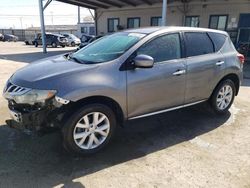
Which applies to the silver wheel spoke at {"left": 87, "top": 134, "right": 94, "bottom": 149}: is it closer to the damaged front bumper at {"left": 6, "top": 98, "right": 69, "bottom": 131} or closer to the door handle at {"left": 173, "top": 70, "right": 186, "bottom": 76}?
the damaged front bumper at {"left": 6, "top": 98, "right": 69, "bottom": 131}

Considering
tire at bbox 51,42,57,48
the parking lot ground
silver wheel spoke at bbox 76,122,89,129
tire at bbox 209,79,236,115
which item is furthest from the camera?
tire at bbox 51,42,57,48

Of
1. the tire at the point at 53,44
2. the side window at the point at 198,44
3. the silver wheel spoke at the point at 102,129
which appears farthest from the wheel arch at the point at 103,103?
the tire at the point at 53,44

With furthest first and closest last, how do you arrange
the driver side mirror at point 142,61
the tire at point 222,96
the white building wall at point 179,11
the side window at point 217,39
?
the white building wall at point 179,11
the tire at point 222,96
the side window at point 217,39
the driver side mirror at point 142,61

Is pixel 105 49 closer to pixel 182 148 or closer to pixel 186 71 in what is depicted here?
pixel 186 71

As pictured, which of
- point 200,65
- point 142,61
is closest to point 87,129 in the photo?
point 142,61

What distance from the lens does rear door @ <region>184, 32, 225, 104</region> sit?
4.09 metres

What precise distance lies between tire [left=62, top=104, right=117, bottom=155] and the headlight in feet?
1.28

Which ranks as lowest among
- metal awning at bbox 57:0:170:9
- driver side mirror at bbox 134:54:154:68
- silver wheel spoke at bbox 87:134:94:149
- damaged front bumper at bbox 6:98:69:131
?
silver wheel spoke at bbox 87:134:94:149

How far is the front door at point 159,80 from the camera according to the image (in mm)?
3490

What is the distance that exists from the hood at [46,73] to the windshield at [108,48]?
0.27m

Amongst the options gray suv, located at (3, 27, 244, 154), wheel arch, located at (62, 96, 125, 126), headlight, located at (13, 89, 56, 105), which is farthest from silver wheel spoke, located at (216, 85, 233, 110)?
headlight, located at (13, 89, 56, 105)

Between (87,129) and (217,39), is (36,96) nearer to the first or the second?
(87,129)

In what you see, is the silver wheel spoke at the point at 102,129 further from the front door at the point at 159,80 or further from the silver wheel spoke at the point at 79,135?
the front door at the point at 159,80

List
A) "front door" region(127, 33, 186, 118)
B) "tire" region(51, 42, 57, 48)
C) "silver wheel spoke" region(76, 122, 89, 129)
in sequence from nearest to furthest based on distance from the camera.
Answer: "silver wheel spoke" region(76, 122, 89, 129)
"front door" region(127, 33, 186, 118)
"tire" region(51, 42, 57, 48)
